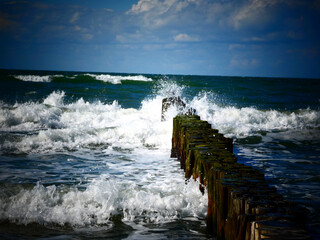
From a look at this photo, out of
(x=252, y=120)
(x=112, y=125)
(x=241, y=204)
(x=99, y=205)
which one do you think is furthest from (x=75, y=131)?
(x=252, y=120)

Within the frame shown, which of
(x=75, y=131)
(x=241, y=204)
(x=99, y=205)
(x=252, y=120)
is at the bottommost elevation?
(x=99, y=205)

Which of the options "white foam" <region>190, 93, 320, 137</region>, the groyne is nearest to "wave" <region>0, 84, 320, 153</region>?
"white foam" <region>190, 93, 320, 137</region>

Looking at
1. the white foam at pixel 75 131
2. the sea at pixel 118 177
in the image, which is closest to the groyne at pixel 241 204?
the sea at pixel 118 177

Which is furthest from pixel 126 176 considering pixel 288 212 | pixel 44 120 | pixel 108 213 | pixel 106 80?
pixel 106 80

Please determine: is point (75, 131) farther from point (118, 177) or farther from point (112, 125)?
point (118, 177)

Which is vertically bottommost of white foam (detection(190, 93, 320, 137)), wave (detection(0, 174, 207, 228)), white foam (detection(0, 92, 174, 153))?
wave (detection(0, 174, 207, 228))

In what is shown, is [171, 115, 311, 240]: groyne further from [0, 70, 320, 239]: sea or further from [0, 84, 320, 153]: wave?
[0, 84, 320, 153]: wave

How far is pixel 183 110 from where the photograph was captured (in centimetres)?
1005

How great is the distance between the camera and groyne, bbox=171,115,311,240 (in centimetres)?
216

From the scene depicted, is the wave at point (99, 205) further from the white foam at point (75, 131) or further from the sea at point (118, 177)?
the white foam at point (75, 131)

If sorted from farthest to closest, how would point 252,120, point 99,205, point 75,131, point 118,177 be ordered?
point 252,120 < point 75,131 < point 118,177 < point 99,205

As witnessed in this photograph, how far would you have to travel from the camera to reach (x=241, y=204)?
8.52 ft

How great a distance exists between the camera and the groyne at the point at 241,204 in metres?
2.16

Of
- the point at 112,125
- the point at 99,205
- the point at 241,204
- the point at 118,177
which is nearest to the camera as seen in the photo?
the point at 241,204
